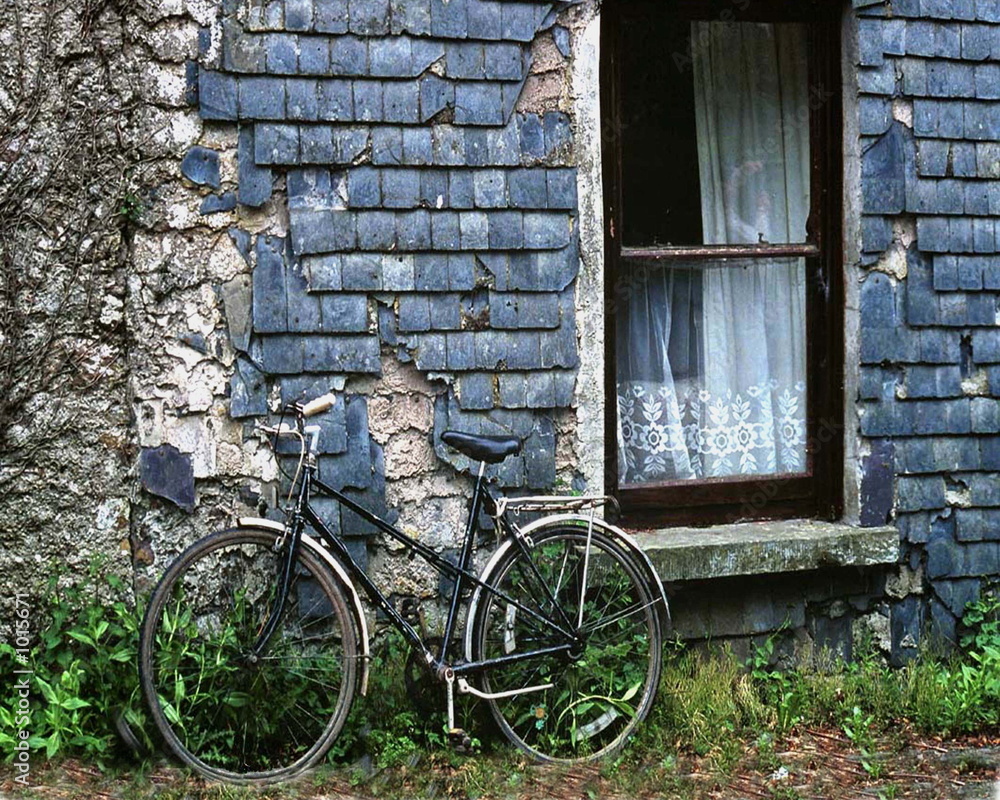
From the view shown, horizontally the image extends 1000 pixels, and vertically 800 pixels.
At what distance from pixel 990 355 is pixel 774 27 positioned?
1.61 m

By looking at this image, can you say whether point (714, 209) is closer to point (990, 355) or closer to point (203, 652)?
point (990, 355)

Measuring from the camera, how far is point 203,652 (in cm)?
400

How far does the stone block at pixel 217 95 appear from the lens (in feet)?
14.1

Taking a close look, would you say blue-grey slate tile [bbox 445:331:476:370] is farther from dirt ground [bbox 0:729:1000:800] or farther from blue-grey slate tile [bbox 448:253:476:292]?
dirt ground [bbox 0:729:1000:800]

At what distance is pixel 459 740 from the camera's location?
4117mm

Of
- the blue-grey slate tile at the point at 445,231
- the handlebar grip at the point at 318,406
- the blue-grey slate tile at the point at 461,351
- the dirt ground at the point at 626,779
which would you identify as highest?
the blue-grey slate tile at the point at 445,231

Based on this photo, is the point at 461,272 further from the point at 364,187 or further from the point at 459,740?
the point at 459,740

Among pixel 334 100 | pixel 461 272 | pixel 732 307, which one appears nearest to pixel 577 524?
pixel 461 272

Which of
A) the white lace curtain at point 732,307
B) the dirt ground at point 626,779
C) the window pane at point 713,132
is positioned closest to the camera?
the dirt ground at point 626,779

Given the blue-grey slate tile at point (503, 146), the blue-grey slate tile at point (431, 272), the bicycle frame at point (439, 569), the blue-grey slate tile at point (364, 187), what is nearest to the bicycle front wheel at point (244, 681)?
the bicycle frame at point (439, 569)

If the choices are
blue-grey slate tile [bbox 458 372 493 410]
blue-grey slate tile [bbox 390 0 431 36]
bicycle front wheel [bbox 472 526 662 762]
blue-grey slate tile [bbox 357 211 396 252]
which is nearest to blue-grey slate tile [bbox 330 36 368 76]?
blue-grey slate tile [bbox 390 0 431 36]

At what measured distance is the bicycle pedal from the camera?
13.5 ft

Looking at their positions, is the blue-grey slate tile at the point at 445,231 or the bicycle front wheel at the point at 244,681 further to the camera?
the blue-grey slate tile at the point at 445,231

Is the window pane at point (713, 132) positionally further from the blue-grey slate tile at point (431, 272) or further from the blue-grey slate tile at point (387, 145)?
the blue-grey slate tile at point (387, 145)
